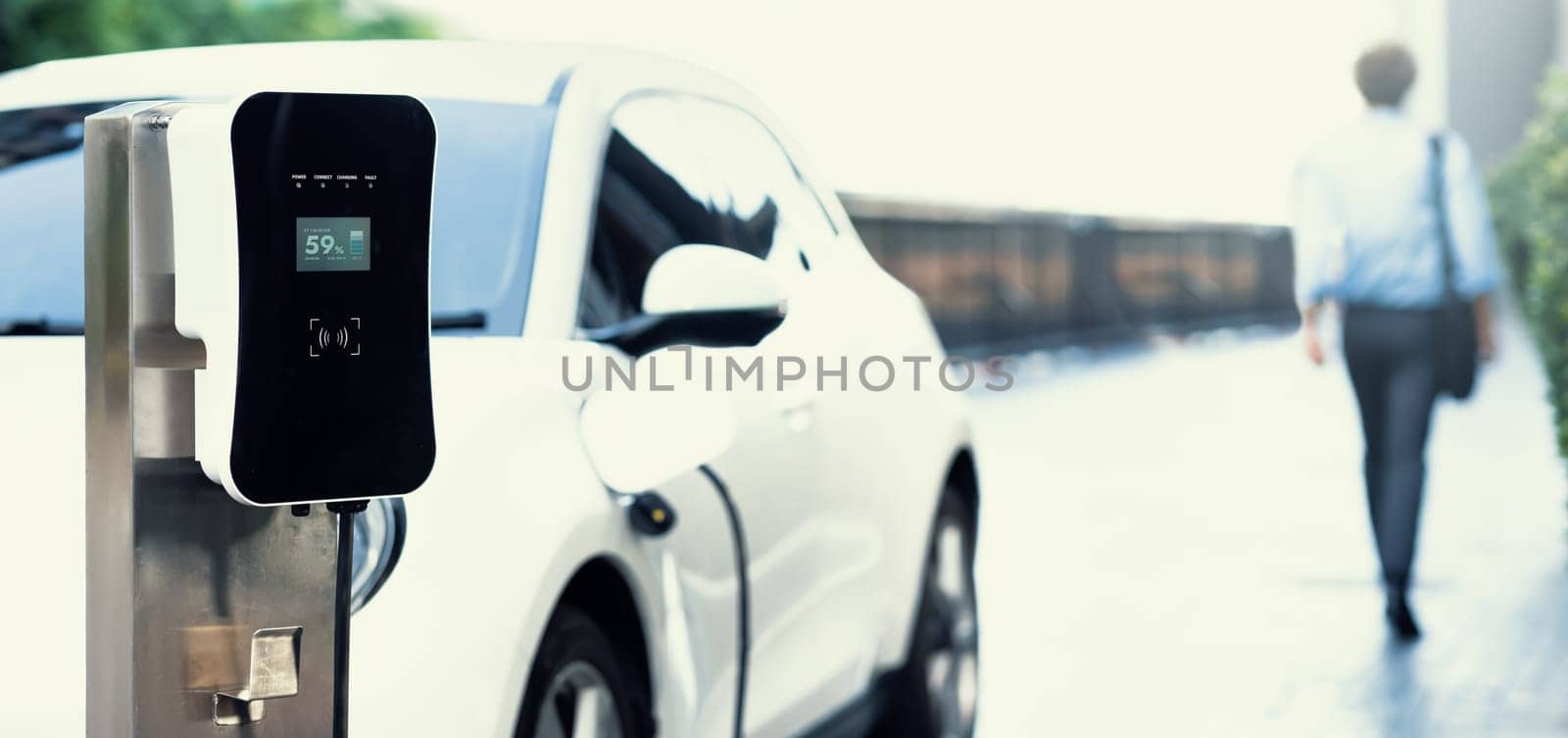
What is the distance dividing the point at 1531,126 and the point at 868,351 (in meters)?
8.42

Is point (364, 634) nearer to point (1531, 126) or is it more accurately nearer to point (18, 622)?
point (18, 622)

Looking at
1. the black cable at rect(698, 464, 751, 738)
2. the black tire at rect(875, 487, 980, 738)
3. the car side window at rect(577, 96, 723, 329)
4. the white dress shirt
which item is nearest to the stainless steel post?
the car side window at rect(577, 96, 723, 329)

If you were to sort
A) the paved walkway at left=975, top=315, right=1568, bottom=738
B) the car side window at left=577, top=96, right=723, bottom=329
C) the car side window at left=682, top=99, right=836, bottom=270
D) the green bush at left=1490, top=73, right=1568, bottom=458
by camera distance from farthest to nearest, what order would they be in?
the green bush at left=1490, top=73, right=1568, bottom=458 < the paved walkway at left=975, top=315, right=1568, bottom=738 < the car side window at left=682, top=99, right=836, bottom=270 < the car side window at left=577, top=96, right=723, bottom=329

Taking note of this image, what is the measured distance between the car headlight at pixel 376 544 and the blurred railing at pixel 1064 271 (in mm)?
17169

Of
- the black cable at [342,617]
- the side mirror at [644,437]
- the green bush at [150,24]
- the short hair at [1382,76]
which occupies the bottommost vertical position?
the black cable at [342,617]

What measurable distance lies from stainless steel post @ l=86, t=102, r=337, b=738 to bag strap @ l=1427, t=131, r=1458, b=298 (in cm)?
542

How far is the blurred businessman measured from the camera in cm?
723

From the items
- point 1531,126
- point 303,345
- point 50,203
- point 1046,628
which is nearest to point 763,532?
point 50,203

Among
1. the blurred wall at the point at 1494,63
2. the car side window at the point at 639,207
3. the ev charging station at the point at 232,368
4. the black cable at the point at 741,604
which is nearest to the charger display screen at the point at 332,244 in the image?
the ev charging station at the point at 232,368

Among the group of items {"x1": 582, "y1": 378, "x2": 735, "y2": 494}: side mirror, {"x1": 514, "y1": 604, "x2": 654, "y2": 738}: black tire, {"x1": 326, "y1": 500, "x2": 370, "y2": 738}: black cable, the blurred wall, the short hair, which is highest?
the blurred wall

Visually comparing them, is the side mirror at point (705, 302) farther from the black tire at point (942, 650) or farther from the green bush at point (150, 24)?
the green bush at point (150, 24)

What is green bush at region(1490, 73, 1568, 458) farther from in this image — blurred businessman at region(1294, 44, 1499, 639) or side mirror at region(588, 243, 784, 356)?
side mirror at region(588, 243, 784, 356)

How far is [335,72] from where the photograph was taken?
157 inches

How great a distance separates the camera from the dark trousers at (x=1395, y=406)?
23.8ft
